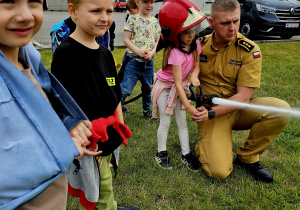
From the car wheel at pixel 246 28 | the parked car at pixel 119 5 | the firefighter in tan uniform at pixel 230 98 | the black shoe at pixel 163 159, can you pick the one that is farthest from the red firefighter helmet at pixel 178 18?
the parked car at pixel 119 5

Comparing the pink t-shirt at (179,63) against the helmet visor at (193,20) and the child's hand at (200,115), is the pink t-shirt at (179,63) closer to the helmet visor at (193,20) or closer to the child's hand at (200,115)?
the helmet visor at (193,20)

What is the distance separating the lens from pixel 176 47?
2.79 meters

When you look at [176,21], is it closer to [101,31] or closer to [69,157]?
[101,31]

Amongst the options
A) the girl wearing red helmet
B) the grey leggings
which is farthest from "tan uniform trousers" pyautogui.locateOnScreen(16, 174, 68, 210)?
the grey leggings

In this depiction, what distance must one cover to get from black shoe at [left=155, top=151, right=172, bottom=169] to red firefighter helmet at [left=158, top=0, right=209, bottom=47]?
1304mm

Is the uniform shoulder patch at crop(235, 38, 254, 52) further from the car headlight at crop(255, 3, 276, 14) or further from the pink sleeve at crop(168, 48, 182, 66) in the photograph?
the car headlight at crop(255, 3, 276, 14)

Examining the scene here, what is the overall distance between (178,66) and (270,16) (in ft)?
26.3

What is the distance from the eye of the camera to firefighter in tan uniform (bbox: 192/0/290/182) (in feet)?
9.34

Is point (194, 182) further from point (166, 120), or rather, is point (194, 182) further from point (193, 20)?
point (193, 20)

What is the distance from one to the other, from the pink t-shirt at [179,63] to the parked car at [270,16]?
7.45 metres

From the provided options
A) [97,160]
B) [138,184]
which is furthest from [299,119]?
[97,160]

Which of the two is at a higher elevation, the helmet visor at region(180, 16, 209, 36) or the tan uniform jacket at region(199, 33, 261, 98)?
the helmet visor at region(180, 16, 209, 36)

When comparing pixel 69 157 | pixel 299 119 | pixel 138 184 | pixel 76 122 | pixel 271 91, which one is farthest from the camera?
pixel 271 91

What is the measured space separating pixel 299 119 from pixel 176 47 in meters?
2.54
